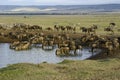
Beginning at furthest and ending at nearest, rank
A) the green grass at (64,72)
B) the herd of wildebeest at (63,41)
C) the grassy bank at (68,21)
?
the grassy bank at (68,21) → the herd of wildebeest at (63,41) → the green grass at (64,72)

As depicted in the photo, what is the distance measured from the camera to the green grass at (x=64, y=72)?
2017 centimetres

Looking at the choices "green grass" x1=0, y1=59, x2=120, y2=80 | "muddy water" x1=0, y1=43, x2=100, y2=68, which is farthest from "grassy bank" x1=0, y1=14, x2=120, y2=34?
"green grass" x1=0, y1=59, x2=120, y2=80

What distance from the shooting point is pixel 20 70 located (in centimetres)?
2194

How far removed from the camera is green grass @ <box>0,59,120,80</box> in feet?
66.2

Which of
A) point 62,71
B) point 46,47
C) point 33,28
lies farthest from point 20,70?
point 33,28

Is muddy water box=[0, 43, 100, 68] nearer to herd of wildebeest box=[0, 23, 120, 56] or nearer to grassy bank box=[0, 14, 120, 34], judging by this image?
herd of wildebeest box=[0, 23, 120, 56]

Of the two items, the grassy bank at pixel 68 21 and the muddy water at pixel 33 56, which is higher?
the muddy water at pixel 33 56

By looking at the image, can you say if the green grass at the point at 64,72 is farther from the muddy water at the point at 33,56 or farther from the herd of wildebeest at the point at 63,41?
the herd of wildebeest at the point at 63,41

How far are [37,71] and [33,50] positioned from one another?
73.8 feet

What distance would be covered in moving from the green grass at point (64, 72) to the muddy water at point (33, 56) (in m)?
10.5

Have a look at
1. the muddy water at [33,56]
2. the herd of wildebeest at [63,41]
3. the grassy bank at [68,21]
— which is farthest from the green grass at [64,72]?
the grassy bank at [68,21]

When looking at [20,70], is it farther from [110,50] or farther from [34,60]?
[110,50]

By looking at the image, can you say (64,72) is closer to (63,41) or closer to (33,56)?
(33,56)

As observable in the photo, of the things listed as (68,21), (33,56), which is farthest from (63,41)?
(68,21)
